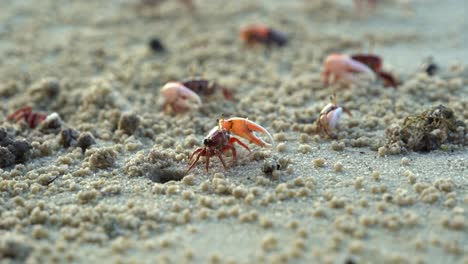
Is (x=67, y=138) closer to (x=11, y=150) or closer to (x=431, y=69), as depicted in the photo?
(x=11, y=150)

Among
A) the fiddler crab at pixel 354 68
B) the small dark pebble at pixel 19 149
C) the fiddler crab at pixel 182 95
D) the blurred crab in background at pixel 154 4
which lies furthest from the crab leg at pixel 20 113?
the blurred crab in background at pixel 154 4

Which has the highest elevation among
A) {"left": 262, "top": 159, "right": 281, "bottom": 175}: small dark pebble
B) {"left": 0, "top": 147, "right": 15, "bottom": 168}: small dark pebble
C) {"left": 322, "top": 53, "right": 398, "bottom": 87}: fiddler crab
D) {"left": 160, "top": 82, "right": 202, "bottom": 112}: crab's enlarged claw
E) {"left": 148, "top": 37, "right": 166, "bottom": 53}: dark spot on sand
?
{"left": 148, "top": 37, "right": 166, "bottom": 53}: dark spot on sand

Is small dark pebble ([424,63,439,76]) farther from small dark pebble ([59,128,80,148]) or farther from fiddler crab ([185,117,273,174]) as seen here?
small dark pebble ([59,128,80,148])

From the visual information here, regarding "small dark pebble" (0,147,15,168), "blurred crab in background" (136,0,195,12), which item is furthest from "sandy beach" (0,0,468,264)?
"blurred crab in background" (136,0,195,12)

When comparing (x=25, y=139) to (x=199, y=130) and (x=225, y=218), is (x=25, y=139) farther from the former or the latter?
(x=225, y=218)

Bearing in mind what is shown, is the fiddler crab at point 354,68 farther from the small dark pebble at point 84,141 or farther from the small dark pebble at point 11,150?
the small dark pebble at point 11,150

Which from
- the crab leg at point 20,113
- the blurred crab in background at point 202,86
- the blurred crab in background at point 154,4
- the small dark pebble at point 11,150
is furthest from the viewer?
the blurred crab in background at point 154,4
